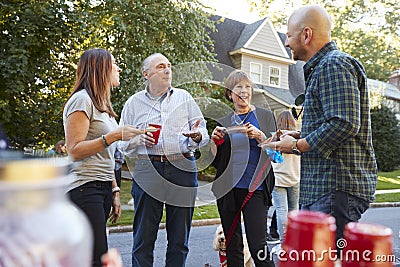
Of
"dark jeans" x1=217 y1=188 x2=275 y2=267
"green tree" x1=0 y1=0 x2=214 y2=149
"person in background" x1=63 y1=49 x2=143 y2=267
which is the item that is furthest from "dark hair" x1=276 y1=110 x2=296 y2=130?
"green tree" x1=0 y1=0 x2=214 y2=149

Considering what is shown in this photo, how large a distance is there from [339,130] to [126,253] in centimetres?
419

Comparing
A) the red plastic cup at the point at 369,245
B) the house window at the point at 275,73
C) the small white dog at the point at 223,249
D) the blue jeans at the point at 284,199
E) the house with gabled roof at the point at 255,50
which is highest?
the house with gabled roof at the point at 255,50

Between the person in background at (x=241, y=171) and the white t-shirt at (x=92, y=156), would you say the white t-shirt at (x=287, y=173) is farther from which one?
the white t-shirt at (x=92, y=156)

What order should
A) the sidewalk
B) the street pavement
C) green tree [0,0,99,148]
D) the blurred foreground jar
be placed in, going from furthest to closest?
green tree [0,0,99,148]
the street pavement
the sidewalk
the blurred foreground jar

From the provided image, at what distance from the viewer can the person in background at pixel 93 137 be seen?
2.30 m

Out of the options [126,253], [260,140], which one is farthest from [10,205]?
[126,253]

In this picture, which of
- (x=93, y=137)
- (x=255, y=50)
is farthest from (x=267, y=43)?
(x=93, y=137)

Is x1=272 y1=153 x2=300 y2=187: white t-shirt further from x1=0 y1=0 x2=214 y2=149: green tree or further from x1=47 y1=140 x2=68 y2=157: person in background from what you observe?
x1=0 y1=0 x2=214 y2=149: green tree

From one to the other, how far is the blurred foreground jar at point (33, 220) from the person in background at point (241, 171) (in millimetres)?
2390

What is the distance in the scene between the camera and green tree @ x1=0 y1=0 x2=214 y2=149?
30.2ft

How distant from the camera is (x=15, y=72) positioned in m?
8.93

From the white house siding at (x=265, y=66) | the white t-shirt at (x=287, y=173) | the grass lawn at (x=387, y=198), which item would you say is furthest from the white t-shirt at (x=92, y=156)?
the white house siding at (x=265, y=66)

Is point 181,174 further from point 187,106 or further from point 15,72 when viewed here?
point 15,72

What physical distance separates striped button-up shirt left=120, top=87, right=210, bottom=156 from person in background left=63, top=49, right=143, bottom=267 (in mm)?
484
